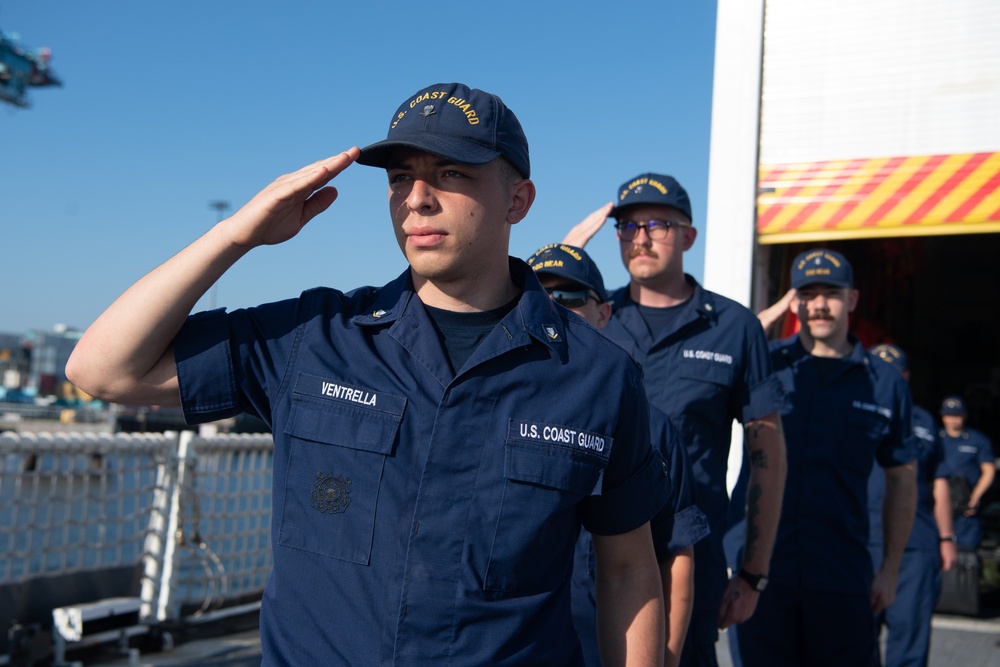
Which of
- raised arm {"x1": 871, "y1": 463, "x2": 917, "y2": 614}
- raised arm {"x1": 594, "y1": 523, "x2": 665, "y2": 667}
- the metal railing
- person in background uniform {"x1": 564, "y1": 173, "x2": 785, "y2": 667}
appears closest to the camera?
raised arm {"x1": 594, "y1": 523, "x2": 665, "y2": 667}

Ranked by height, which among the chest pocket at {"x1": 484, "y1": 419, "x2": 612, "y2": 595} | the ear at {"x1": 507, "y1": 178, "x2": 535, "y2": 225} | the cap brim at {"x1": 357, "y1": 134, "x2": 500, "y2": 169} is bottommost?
A: the chest pocket at {"x1": 484, "y1": 419, "x2": 612, "y2": 595}

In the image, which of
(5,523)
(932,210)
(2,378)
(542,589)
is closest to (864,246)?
(932,210)

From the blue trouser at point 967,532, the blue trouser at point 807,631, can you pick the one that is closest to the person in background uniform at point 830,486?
the blue trouser at point 807,631

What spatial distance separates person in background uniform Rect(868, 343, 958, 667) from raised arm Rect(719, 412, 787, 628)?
1446 mm

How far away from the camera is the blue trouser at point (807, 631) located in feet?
14.3

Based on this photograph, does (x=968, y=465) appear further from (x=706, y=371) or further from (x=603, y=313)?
(x=603, y=313)

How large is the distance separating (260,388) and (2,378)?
9410 centimetres

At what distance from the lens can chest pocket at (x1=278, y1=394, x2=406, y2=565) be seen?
1.80m

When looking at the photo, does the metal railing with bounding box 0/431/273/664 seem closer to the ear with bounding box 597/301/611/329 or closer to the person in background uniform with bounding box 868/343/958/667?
the ear with bounding box 597/301/611/329

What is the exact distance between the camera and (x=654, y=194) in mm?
3783

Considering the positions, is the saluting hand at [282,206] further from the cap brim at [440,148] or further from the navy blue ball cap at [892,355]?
the navy blue ball cap at [892,355]

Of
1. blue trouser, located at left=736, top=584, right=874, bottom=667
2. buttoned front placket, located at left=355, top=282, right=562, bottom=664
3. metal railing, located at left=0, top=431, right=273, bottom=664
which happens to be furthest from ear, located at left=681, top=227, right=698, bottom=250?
metal railing, located at left=0, top=431, right=273, bottom=664

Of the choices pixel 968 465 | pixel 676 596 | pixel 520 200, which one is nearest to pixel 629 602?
pixel 676 596

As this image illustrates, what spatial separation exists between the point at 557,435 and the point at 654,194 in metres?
2.10
